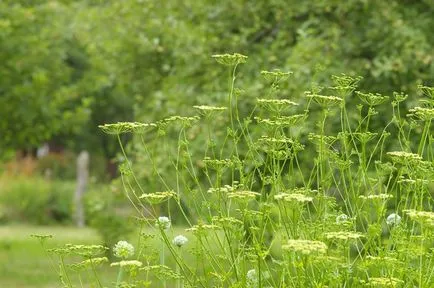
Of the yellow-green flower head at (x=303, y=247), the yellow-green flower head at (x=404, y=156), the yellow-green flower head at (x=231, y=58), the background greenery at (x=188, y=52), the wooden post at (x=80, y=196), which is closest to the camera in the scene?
the yellow-green flower head at (x=303, y=247)

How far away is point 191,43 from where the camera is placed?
28.9ft

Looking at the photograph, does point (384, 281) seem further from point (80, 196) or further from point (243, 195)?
point (80, 196)

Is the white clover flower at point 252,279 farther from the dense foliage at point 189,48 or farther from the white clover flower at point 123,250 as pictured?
the dense foliage at point 189,48

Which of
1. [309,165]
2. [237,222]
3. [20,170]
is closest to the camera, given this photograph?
[237,222]

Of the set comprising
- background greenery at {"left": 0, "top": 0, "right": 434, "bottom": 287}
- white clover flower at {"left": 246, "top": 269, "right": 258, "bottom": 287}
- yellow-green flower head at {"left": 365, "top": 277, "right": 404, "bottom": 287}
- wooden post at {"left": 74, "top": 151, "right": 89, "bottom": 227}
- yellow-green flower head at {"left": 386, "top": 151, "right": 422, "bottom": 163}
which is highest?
yellow-green flower head at {"left": 386, "top": 151, "right": 422, "bottom": 163}

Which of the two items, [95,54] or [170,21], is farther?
[95,54]

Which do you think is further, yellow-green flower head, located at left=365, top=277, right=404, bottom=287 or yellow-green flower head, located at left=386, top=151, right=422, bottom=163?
yellow-green flower head, located at left=386, top=151, right=422, bottom=163

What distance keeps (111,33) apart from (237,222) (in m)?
7.58

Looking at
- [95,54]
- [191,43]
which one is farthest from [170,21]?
[95,54]

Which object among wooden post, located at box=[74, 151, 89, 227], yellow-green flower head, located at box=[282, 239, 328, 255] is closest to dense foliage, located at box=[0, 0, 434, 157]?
yellow-green flower head, located at box=[282, 239, 328, 255]

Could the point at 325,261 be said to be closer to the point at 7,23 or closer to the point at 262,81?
the point at 262,81

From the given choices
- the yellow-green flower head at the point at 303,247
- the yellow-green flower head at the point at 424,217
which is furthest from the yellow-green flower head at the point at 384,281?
the yellow-green flower head at the point at 303,247

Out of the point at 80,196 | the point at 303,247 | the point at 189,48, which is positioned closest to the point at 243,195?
the point at 303,247

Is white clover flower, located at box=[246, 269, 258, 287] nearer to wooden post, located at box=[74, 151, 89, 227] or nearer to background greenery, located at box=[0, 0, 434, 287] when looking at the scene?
background greenery, located at box=[0, 0, 434, 287]
